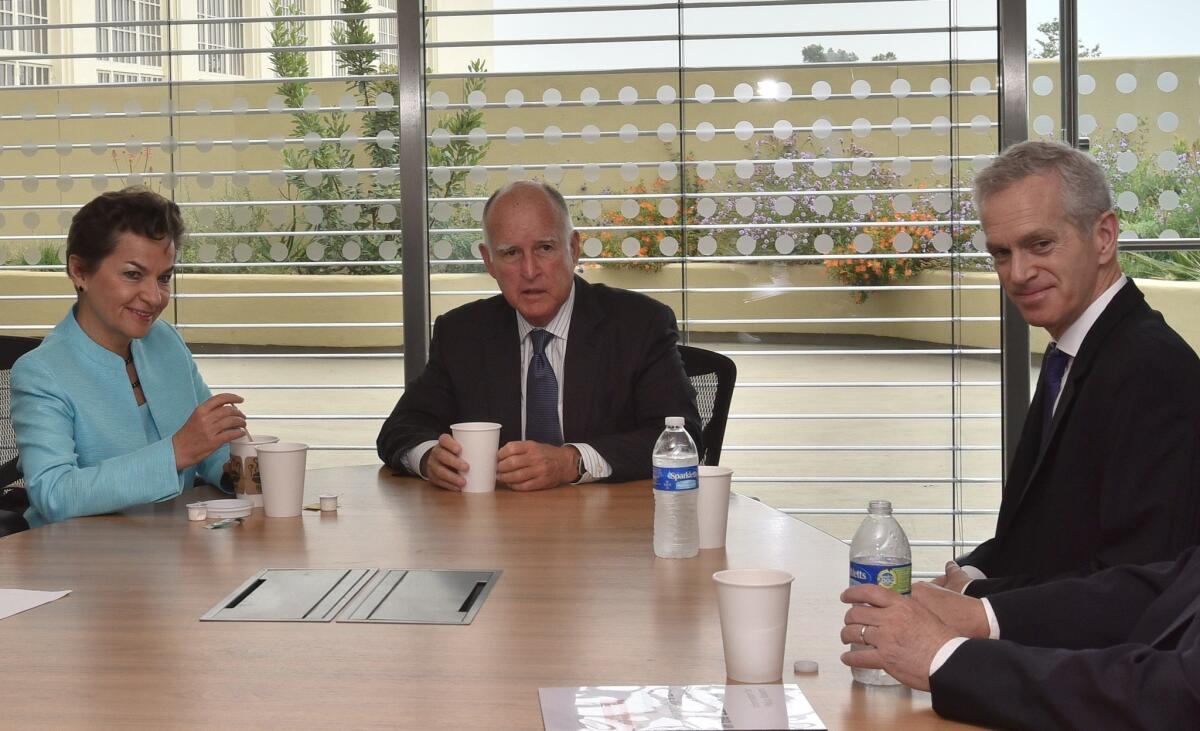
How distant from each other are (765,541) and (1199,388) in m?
0.72

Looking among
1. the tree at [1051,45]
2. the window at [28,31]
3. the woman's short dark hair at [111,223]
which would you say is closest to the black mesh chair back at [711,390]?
the woman's short dark hair at [111,223]

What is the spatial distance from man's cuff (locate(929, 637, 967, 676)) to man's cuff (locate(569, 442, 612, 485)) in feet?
4.55

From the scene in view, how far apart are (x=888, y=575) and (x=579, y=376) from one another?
161 cm

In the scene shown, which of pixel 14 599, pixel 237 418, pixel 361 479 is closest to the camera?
pixel 14 599

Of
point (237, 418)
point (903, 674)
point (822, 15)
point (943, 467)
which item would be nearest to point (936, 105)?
point (822, 15)

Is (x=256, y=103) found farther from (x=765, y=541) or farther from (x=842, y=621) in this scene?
(x=842, y=621)

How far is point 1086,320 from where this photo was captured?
Result: 7.29 feet

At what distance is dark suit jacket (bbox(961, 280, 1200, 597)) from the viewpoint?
188 centimetres

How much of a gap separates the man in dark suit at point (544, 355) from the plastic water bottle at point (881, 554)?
4.57ft

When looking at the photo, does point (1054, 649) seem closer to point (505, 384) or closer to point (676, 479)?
point (676, 479)

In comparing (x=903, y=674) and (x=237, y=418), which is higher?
(x=237, y=418)

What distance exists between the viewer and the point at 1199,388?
194 centimetres

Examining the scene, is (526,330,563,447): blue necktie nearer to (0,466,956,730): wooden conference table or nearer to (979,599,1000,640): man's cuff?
(0,466,956,730): wooden conference table

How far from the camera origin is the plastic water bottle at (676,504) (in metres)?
2.01
